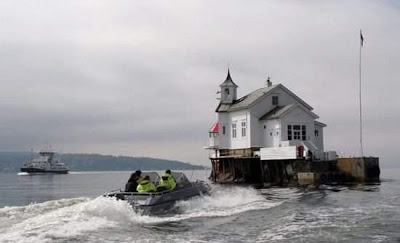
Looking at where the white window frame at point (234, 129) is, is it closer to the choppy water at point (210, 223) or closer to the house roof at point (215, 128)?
the house roof at point (215, 128)

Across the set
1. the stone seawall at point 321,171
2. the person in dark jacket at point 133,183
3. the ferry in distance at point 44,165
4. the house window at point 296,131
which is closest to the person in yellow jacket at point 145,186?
the person in dark jacket at point 133,183

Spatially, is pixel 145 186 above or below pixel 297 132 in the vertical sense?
Result: below

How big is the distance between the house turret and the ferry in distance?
96512mm

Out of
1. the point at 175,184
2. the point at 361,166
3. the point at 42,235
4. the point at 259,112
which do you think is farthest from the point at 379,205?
the point at 259,112

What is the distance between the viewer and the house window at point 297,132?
51.3m

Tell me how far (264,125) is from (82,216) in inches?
1370

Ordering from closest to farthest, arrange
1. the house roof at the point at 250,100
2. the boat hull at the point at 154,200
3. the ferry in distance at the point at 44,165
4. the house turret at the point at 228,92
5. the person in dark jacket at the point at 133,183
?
the boat hull at the point at 154,200
the person in dark jacket at the point at 133,183
the house roof at the point at 250,100
the house turret at the point at 228,92
the ferry in distance at the point at 44,165

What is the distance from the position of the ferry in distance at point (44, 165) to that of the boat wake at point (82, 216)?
403ft

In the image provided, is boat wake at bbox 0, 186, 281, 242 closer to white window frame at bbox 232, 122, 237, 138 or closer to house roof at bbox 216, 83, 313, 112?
house roof at bbox 216, 83, 313, 112

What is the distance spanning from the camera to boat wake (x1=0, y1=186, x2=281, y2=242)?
17.0 m

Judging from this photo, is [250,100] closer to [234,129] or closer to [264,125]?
[264,125]

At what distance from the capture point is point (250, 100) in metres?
54.1

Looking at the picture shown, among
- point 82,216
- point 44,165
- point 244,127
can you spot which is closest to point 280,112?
point 244,127

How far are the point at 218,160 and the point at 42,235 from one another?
4140 centimetres
